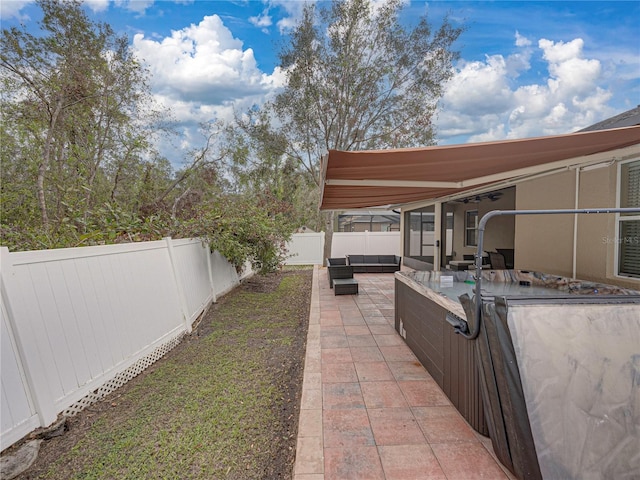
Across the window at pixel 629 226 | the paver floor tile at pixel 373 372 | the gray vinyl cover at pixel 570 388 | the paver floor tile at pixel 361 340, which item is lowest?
the paver floor tile at pixel 361 340

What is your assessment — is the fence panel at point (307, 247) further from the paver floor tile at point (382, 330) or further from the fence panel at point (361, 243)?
the paver floor tile at point (382, 330)

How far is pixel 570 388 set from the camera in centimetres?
194

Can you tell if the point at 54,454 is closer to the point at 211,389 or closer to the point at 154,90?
the point at 211,389

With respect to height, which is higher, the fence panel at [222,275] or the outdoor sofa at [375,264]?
the fence panel at [222,275]

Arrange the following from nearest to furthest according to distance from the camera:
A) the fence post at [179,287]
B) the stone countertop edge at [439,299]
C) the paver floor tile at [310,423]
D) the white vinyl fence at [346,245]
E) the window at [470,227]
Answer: the paver floor tile at [310,423] < the stone countertop edge at [439,299] < the fence post at [179,287] < the window at [470,227] < the white vinyl fence at [346,245]

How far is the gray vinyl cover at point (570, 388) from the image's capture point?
6.28 feet

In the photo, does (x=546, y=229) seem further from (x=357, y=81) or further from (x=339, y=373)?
(x=357, y=81)

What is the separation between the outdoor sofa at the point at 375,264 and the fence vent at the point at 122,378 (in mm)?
8092

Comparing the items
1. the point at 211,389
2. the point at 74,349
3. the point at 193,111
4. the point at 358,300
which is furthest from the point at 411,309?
the point at 193,111

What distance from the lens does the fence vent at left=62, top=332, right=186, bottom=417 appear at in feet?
10.1

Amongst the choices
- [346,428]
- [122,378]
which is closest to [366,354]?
[346,428]

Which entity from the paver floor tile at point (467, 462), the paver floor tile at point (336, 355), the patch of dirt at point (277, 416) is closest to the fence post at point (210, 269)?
the patch of dirt at point (277, 416)

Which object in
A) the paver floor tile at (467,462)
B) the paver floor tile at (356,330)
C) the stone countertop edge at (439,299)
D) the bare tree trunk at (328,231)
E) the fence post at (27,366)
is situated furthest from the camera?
the bare tree trunk at (328,231)

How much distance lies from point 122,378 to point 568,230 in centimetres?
662
